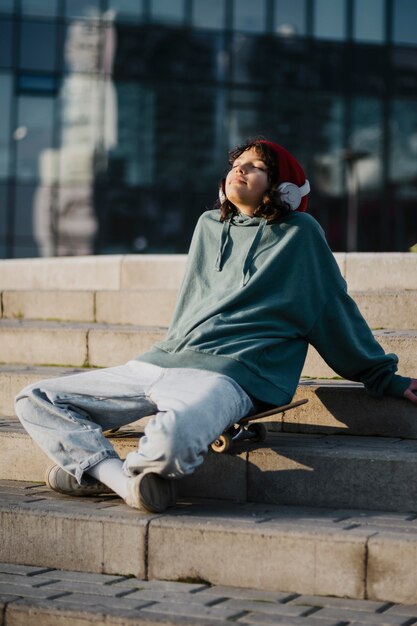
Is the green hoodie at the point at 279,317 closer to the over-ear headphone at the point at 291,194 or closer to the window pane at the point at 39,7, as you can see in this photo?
the over-ear headphone at the point at 291,194

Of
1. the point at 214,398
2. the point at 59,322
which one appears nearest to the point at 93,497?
the point at 214,398

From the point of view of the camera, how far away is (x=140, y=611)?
3.56 metres

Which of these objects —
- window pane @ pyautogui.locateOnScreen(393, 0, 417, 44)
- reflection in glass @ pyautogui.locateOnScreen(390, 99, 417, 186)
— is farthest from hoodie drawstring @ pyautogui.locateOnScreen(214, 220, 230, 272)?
window pane @ pyautogui.locateOnScreen(393, 0, 417, 44)

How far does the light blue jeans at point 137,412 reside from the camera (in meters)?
4.01

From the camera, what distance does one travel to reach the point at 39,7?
26016 mm

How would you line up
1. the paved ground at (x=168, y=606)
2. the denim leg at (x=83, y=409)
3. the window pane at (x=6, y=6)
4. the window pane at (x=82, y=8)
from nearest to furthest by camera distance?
the paved ground at (x=168, y=606) < the denim leg at (x=83, y=409) < the window pane at (x=6, y=6) < the window pane at (x=82, y=8)

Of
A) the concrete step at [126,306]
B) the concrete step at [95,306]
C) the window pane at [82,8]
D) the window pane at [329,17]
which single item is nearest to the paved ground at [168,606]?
the concrete step at [126,306]

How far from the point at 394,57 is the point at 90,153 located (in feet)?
27.1

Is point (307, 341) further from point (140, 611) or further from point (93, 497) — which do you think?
point (140, 611)

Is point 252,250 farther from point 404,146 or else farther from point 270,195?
point 404,146

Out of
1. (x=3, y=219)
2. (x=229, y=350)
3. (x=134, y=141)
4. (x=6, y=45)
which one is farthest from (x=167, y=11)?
(x=229, y=350)

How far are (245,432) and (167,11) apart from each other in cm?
2318

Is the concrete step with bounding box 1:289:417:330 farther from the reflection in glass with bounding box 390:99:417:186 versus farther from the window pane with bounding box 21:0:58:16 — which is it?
the reflection in glass with bounding box 390:99:417:186

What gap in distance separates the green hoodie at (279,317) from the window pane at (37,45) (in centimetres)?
2240
